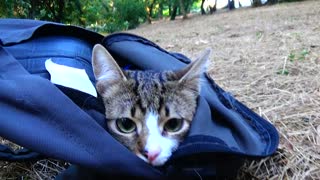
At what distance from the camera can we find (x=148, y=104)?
Answer: 1.78 m

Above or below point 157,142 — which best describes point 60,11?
below

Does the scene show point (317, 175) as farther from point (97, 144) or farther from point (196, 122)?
point (97, 144)

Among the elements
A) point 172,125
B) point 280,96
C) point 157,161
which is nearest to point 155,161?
point 157,161

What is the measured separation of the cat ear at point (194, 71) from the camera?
184cm

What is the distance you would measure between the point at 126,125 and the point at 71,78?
293mm

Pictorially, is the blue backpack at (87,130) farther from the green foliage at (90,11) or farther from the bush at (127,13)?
the bush at (127,13)

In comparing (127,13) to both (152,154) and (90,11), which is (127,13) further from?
(152,154)

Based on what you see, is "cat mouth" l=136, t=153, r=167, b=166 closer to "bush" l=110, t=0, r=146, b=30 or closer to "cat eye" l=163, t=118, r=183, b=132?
"cat eye" l=163, t=118, r=183, b=132

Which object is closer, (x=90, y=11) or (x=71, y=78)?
(x=71, y=78)

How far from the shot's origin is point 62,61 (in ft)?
6.46

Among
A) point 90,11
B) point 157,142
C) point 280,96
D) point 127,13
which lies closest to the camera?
point 157,142

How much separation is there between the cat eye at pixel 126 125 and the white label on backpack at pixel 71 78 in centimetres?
15

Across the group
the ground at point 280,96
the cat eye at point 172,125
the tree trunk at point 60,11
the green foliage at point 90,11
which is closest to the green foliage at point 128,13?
the green foliage at point 90,11

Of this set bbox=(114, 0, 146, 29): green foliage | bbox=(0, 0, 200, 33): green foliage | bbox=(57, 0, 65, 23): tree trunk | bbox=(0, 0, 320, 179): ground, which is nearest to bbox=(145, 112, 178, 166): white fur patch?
bbox=(0, 0, 320, 179): ground
